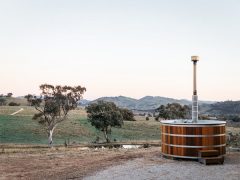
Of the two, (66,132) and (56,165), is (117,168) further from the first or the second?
(66,132)

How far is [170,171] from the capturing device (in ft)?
47.0

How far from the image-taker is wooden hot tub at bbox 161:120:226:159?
15.9 m

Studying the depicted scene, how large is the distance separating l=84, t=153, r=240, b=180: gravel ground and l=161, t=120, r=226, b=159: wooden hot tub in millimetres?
495

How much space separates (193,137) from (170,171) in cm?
236

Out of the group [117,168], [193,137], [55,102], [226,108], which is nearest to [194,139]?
[193,137]

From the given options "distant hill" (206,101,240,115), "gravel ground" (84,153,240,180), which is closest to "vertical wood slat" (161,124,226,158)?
"gravel ground" (84,153,240,180)

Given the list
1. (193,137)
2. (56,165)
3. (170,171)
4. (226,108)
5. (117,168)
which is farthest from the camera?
(226,108)

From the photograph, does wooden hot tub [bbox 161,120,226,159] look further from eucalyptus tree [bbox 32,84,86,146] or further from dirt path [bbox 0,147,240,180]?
eucalyptus tree [bbox 32,84,86,146]

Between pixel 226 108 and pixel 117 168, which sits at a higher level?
pixel 226 108

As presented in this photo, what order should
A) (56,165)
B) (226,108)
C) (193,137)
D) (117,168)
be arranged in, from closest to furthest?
(117,168), (193,137), (56,165), (226,108)

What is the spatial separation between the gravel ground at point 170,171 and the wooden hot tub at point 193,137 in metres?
0.50

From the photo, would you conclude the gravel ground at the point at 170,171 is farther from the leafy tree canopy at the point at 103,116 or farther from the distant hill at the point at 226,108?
the distant hill at the point at 226,108

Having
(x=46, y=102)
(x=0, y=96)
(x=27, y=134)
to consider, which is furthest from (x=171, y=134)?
(x=0, y=96)

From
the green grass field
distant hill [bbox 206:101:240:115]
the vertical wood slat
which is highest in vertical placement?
distant hill [bbox 206:101:240:115]
